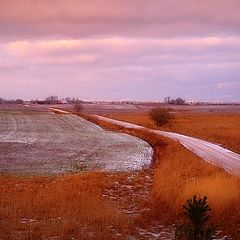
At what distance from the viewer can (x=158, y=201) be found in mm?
16141

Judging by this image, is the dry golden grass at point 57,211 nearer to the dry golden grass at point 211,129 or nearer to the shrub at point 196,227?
the shrub at point 196,227

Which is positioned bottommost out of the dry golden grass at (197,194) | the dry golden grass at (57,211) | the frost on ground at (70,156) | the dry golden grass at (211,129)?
the dry golden grass at (211,129)

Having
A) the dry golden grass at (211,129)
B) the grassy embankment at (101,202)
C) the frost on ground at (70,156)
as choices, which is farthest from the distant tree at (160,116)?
the grassy embankment at (101,202)

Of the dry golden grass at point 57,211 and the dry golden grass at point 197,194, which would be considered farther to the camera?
the dry golden grass at point 197,194

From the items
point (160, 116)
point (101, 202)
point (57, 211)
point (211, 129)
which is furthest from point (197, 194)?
point (160, 116)

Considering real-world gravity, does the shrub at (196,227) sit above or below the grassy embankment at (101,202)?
above

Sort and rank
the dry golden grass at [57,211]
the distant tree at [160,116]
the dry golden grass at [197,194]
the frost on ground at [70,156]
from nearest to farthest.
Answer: the dry golden grass at [57,211]
the dry golden grass at [197,194]
the frost on ground at [70,156]
the distant tree at [160,116]

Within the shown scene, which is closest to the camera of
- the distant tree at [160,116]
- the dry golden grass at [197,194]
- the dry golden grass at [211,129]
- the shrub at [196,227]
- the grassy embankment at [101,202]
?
the shrub at [196,227]

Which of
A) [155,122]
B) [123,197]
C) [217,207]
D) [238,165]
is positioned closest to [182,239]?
[217,207]

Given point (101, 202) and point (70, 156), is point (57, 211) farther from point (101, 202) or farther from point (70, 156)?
point (70, 156)

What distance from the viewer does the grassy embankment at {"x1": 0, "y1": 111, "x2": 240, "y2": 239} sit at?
41.8 ft

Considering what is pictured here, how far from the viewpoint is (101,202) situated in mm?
16234

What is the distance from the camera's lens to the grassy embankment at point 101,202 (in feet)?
41.8

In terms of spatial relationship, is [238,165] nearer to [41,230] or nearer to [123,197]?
[123,197]
